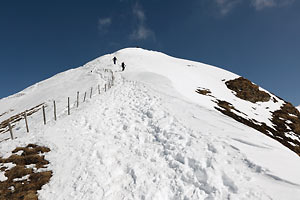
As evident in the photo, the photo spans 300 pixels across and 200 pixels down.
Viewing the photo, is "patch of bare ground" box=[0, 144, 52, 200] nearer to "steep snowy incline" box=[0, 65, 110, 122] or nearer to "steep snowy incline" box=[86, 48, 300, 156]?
"steep snowy incline" box=[0, 65, 110, 122]

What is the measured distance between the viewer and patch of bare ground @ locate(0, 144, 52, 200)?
6602 mm

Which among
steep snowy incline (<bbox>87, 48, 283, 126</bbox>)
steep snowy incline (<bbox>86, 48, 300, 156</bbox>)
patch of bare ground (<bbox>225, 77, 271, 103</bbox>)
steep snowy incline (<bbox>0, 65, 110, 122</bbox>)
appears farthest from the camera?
patch of bare ground (<bbox>225, 77, 271, 103</bbox>)

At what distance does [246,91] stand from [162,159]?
3752 cm

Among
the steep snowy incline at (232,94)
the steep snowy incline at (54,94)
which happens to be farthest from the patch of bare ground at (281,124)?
the steep snowy incline at (54,94)

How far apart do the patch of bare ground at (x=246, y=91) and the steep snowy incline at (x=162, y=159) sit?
90.8ft

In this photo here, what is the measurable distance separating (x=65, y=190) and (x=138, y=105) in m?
10.5

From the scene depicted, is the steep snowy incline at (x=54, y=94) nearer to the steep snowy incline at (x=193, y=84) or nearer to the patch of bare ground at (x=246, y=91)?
the steep snowy incline at (x=193, y=84)

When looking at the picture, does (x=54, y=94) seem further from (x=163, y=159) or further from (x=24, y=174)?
(x=163, y=159)

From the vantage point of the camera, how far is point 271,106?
35531 millimetres

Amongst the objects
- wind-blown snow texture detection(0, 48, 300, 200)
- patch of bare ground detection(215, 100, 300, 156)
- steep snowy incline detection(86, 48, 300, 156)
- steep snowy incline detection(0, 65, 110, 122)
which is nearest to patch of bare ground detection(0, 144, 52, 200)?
wind-blown snow texture detection(0, 48, 300, 200)

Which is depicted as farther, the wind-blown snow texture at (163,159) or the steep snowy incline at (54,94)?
the steep snowy incline at (54,94)

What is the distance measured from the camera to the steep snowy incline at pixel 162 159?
21.5 ft

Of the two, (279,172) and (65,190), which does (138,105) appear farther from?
(279,172)

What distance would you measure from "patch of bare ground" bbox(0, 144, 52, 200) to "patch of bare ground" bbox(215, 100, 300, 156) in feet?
51.8
